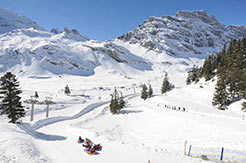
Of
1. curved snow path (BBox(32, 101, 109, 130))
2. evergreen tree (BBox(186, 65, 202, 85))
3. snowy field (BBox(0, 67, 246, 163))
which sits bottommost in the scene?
curved snow path (BBox(32, 101, 109, 130))

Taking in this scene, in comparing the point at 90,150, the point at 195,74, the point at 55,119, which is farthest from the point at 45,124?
the point at 195,74

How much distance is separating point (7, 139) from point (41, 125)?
15.2 metres

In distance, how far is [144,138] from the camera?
2016cm

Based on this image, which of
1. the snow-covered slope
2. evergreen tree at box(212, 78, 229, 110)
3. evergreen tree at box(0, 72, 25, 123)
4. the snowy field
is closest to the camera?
the snowy field

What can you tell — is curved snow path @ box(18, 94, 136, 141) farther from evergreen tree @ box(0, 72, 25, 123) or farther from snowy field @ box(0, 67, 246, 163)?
evergreen tree @ box(0, 72, 25, 123)

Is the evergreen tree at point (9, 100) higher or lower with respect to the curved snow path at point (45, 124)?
higher

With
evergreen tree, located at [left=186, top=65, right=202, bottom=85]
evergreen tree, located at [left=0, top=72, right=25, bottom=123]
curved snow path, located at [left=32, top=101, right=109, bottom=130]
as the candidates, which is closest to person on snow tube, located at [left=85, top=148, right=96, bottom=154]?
evergreen tree, located at [left=0, top=72, right=25, bottom=123]

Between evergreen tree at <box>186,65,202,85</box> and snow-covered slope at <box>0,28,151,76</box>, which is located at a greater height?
snow-covered slope at <box>0,28,151,76</box>

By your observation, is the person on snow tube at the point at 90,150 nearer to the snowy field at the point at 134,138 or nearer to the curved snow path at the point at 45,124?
the snowy field at the point at 134,138

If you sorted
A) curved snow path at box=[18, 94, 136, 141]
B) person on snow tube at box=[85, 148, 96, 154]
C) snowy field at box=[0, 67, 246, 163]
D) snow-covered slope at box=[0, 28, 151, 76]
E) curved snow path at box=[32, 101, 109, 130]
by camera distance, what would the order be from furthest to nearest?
snow-covered slope at box=[0, 28, 151, 76] → curved snow path at box=[32, 101, 109, 130] → curved snow path at box=[18, 94, 136, 141] → person on snow tube at box=[85, 148, 96, 154] → snowy field at box=[0, 67, 246, 163]

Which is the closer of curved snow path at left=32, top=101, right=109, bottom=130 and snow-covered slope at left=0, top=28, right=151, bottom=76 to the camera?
curved snow path at left=32, top=101, right=109, bottom=130

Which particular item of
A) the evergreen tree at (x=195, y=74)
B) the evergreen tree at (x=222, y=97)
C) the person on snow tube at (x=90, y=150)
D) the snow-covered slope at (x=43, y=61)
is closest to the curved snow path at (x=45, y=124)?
the person on snow tube at (x=90, y=150)

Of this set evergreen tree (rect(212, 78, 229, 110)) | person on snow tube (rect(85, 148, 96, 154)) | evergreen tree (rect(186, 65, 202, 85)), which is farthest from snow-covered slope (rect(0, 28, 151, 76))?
person on snow tube (rect(85, 148, 96, 154))

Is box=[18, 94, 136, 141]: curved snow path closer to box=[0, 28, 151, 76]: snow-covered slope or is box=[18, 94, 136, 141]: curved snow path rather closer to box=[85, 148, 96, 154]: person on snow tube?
box=[85, 148, 96, 154]: person on snow tube
